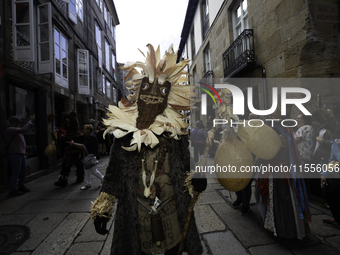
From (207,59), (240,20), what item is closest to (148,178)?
(240,20)

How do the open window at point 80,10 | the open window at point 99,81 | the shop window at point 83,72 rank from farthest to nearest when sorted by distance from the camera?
the open window at point 99,81, the open window at point 80,10, the shop window at point 83,72

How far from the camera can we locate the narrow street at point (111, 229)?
7.34ft

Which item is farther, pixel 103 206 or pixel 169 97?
pixel 169 97

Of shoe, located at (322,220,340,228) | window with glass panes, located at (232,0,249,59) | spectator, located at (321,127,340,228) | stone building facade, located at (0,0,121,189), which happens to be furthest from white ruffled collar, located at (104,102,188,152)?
window with glass panes, located at (232,0,249,59)

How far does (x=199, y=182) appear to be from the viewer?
146cm

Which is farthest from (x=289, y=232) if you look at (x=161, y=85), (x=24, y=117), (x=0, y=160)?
(x=24, y=117)

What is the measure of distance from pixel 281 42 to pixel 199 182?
5221mm

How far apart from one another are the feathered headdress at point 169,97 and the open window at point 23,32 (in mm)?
5232

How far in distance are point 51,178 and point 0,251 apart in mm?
3896

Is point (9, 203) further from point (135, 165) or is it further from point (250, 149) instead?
point (250, 149)

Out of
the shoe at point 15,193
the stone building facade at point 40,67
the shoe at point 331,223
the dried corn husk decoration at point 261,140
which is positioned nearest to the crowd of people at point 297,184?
the shoe at point 331,223

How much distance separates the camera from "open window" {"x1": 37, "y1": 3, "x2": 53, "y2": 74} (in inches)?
252

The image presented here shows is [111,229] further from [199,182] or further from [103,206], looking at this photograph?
[199,182]

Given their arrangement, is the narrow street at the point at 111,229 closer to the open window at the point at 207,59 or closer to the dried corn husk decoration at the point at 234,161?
the dried corn husk decoration at the point at 234,161
